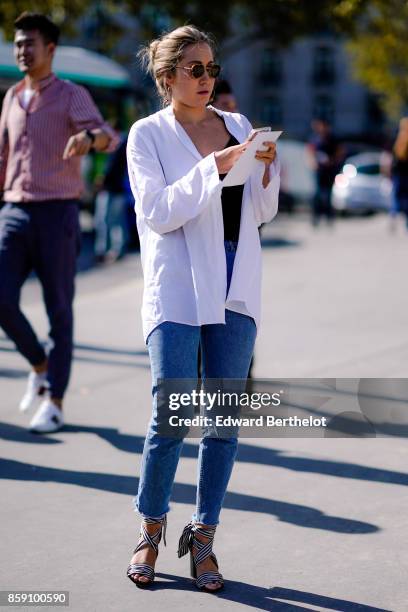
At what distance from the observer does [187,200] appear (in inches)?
141

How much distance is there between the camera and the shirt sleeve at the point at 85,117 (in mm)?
5785

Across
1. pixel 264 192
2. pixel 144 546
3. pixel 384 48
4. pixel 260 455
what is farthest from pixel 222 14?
pixel 144 546

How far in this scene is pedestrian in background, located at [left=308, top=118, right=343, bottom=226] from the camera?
21.2 m

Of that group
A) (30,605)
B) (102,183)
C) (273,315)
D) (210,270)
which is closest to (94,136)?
(210,270)

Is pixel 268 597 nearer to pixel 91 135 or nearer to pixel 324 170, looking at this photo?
pixel 91 135

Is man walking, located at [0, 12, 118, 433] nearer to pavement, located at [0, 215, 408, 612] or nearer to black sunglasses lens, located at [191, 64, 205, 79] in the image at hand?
pavement, located at [0, 215, 408, 612]

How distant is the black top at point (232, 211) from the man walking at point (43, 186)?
7.00 ft

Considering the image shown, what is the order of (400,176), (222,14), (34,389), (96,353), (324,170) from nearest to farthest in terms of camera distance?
(34,389), (96,353), (400,176), (324,170), (222,14)

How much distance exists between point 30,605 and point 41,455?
195 centimetres

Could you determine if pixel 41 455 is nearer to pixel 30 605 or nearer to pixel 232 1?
pixel 30 605

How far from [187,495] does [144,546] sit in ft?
3.36

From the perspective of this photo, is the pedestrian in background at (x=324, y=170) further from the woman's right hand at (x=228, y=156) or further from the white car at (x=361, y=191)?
the woman's right hand at (x=228, y=156)

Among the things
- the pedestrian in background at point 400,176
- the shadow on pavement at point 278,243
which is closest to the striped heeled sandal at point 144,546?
the pedestrian in background at point 400,176

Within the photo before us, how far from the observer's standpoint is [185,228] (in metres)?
3.69
